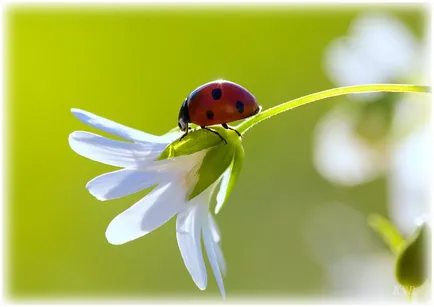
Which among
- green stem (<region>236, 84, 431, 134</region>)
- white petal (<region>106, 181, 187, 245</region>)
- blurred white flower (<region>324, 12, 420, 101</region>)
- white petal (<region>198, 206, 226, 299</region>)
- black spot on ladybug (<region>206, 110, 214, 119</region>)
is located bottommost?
white petal (<region>198, 206, 226, 299</region>)

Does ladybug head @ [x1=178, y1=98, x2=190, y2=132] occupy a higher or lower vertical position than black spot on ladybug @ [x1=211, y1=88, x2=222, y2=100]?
lower

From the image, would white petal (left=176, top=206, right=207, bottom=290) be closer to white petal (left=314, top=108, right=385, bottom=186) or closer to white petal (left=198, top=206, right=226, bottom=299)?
white petal (left=198, top=206, right=226, bottom=299)

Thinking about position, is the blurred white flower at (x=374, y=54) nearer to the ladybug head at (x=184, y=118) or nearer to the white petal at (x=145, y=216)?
the ladybug head at (x=184, y=118)

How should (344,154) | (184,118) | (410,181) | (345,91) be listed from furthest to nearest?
(344,154), (410,181), (184,118), (345,91)

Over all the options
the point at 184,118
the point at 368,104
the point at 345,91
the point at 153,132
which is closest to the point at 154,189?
the point at 184,118

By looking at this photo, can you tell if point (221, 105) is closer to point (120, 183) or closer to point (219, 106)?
point (219, 106)

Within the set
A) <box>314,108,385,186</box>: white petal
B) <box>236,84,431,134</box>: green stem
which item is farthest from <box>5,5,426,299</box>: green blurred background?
<box>236,84,431,134</box>: green stem

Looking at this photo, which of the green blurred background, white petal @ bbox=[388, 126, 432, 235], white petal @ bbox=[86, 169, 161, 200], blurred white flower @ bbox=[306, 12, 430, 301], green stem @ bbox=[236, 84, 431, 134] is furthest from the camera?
the green blurred background

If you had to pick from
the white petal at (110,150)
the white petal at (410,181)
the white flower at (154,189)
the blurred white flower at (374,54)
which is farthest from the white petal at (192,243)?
the blurred white flower at (374,54)
